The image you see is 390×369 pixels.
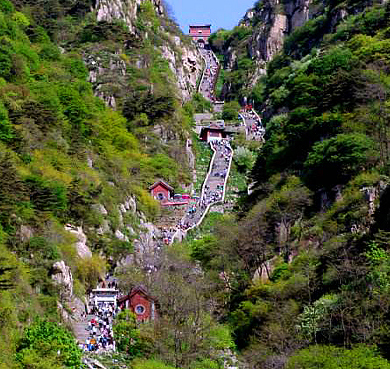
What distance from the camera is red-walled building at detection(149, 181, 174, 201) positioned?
7281 centimetres

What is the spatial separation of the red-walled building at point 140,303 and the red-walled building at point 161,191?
2641cm

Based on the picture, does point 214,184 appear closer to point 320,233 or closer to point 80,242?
point 80,242

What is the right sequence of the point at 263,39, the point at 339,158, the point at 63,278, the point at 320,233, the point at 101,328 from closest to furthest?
the point at 101,328 → the point at 63,278 → the point at 320,233 → the point at 339,158 → the point at 263,39

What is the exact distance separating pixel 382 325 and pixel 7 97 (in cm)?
3468

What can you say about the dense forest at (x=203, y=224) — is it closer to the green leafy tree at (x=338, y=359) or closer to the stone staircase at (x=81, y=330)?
the green leafy tree at (x=338, y=359)

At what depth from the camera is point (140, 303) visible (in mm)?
46500

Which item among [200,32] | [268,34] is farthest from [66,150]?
[200,32]

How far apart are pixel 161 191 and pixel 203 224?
7318 millimetres

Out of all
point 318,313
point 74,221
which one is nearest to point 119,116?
point 74,221

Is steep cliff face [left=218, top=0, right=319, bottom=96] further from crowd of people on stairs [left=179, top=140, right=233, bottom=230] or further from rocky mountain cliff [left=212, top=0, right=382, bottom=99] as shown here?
crowd of people on stairs [left=179, top=140, right=233, bottom=230]

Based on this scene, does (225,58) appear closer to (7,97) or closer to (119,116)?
(119,116)

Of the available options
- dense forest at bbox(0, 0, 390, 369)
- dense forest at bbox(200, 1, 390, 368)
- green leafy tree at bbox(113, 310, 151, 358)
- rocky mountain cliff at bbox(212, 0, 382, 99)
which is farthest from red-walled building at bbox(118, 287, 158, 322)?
rocky mountain cliff at bbox(212, 0, 382, 99)

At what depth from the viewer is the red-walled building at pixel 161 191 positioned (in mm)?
72812

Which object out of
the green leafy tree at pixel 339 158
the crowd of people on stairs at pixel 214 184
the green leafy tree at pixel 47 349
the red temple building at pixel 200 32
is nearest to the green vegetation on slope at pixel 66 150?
the green leafy tree at pixel 47 349
